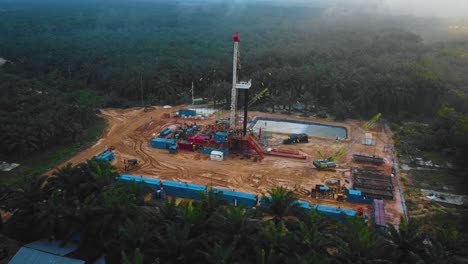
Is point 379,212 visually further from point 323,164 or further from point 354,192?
point 323,164

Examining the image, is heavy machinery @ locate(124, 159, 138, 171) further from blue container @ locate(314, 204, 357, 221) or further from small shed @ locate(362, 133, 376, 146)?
small shed @ locate(362, 133, 376, 146)

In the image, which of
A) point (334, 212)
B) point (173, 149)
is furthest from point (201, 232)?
point (173, 149)

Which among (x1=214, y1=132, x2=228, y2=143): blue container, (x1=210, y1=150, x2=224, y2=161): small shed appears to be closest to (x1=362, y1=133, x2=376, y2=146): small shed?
(x1=214, y1=132, x2=228, y2=143): blue container

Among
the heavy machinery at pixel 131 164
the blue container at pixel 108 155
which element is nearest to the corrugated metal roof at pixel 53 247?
the heavy machinery at pixel 131 164

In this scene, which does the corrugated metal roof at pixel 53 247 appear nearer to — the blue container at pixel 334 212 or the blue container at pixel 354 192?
the blue container at pixel 334 212

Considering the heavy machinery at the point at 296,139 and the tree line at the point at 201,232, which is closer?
the tree line at the point at 201,232
